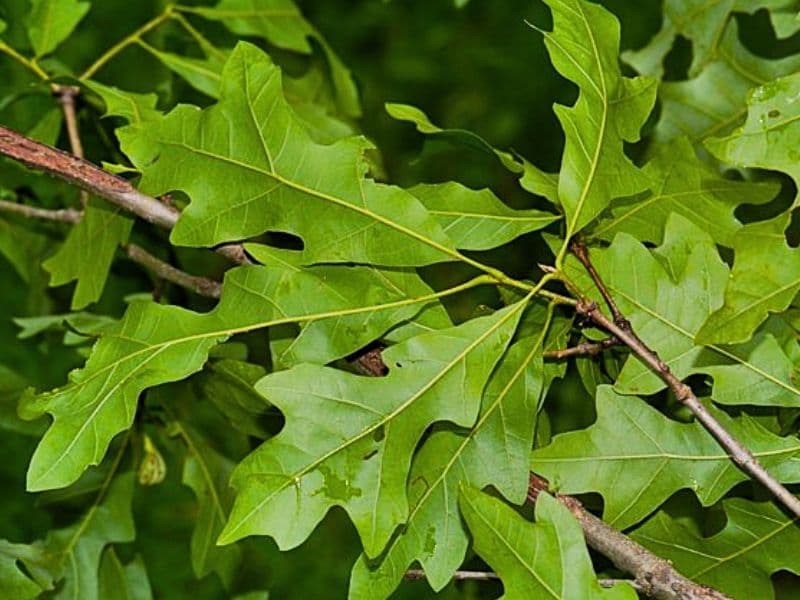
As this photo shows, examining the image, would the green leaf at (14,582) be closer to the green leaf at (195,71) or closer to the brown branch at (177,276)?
the brown branch at (177,276)

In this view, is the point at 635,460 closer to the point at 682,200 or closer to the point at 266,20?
the point at 682,200

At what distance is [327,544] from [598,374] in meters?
1.82

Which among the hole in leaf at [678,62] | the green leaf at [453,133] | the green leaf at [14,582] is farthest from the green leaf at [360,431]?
the hole in leaf at [678,62]

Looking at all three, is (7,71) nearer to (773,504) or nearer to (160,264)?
(160,264)

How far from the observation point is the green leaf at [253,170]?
3.10 feet

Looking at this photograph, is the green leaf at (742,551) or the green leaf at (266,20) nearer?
the green leaf at (742,551)

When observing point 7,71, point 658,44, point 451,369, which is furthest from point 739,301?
point 7,71

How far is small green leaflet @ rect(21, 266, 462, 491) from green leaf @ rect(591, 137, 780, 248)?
0.19m

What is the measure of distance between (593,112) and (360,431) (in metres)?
0.30

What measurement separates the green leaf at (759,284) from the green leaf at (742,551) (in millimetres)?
175

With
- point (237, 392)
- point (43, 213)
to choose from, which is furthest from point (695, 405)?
point (43, 213)

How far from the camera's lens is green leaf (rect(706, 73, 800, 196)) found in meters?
0.88

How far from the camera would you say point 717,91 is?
4.21 feet

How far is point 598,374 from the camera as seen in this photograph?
102 cm
